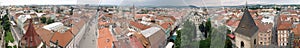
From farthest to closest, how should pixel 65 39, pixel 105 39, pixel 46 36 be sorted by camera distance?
pixel 46 36
pixel 65 39
pixel 105 39

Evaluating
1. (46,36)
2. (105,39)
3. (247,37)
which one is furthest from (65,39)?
(247,37)

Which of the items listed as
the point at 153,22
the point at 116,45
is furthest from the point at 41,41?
the point at 153,22

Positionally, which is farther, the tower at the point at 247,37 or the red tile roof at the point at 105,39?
the tower at the point at 247,37

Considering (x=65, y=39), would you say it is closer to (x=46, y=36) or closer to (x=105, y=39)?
(x=105, y=39)

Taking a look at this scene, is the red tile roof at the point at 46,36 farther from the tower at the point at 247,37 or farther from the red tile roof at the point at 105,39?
the tower at the point at 247,37

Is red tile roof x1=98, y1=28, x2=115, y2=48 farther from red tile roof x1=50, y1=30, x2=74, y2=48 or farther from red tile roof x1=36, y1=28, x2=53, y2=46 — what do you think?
red tile roof x1=36, y1=28, x2=53, y2=46

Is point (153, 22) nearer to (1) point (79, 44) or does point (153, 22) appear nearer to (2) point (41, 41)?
(2) point (41, 41)

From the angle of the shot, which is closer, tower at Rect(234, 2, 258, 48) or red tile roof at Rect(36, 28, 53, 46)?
red tile roof at Rect(36, 28, 53, 46)

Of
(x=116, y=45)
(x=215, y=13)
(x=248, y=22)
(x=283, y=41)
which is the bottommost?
(x=283, y=41)

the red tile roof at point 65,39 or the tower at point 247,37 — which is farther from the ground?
the red tile roof at point 65,39

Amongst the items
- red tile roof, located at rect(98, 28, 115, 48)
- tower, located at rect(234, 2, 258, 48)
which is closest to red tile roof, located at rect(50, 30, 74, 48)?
red tile roof, located at rect(98, 28, 115, 48)

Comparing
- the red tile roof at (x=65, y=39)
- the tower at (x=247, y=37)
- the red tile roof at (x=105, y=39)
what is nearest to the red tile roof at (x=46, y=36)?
the red tile roof at (x=65, y=39)
